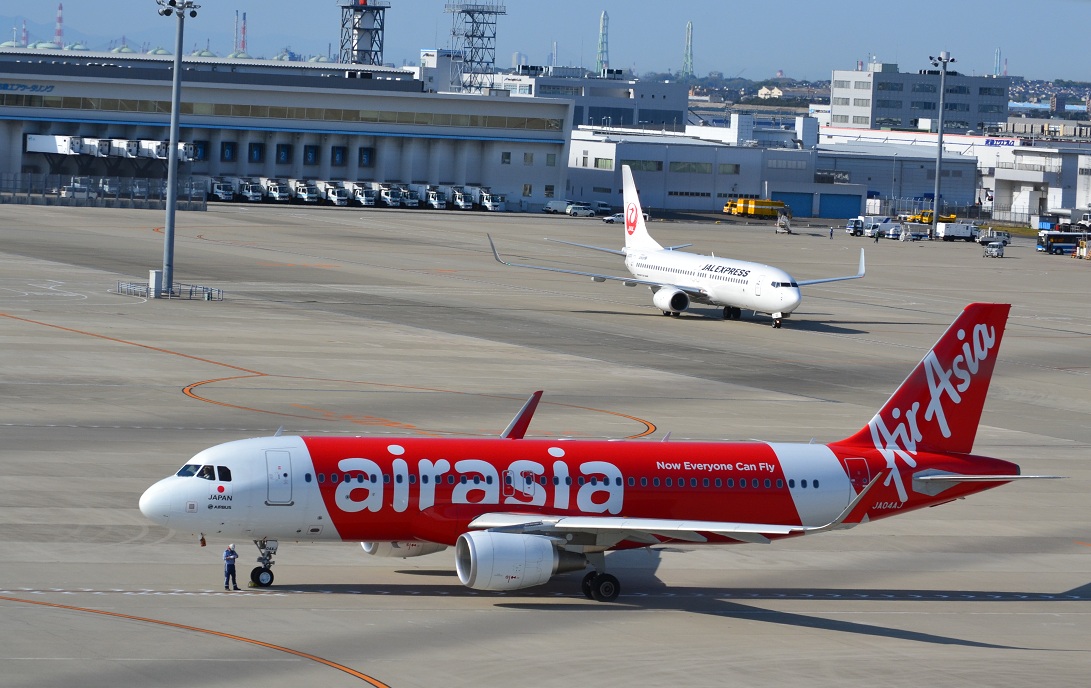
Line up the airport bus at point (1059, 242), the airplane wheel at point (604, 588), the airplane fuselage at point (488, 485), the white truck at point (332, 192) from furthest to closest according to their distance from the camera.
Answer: the white truck at point (332, 192), the airport bus at point (1059, 242), the airplane wheel at point (604, 588), the airplane fuselage at point (488, 485)

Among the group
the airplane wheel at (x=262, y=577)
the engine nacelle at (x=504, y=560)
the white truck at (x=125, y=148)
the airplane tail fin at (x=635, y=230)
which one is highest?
the white truck at (x=125, y=148)

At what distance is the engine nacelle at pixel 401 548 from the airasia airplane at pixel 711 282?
50.6 meters

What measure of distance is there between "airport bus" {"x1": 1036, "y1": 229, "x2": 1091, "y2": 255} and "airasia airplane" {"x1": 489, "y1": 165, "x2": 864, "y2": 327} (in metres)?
87.5

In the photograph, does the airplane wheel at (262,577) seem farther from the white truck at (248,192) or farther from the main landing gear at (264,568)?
the white truck at (248,192)

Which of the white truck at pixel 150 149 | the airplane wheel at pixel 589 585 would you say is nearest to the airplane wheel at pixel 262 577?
the airplane wheel at pixel 589 585

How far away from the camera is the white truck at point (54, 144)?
177500 millimetres

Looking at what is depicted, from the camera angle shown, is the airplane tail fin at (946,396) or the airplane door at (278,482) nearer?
the airplane door at (278,482)

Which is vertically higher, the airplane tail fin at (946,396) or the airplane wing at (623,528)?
the airplane tail fin at (946,396)

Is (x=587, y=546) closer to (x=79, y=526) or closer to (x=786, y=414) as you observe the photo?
(x=79, y=526)

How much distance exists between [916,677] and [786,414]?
30.6 m

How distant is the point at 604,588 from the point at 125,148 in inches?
6148

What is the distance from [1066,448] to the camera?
54312 millimetres

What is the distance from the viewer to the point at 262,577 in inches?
1261

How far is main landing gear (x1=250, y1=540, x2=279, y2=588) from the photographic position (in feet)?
105
